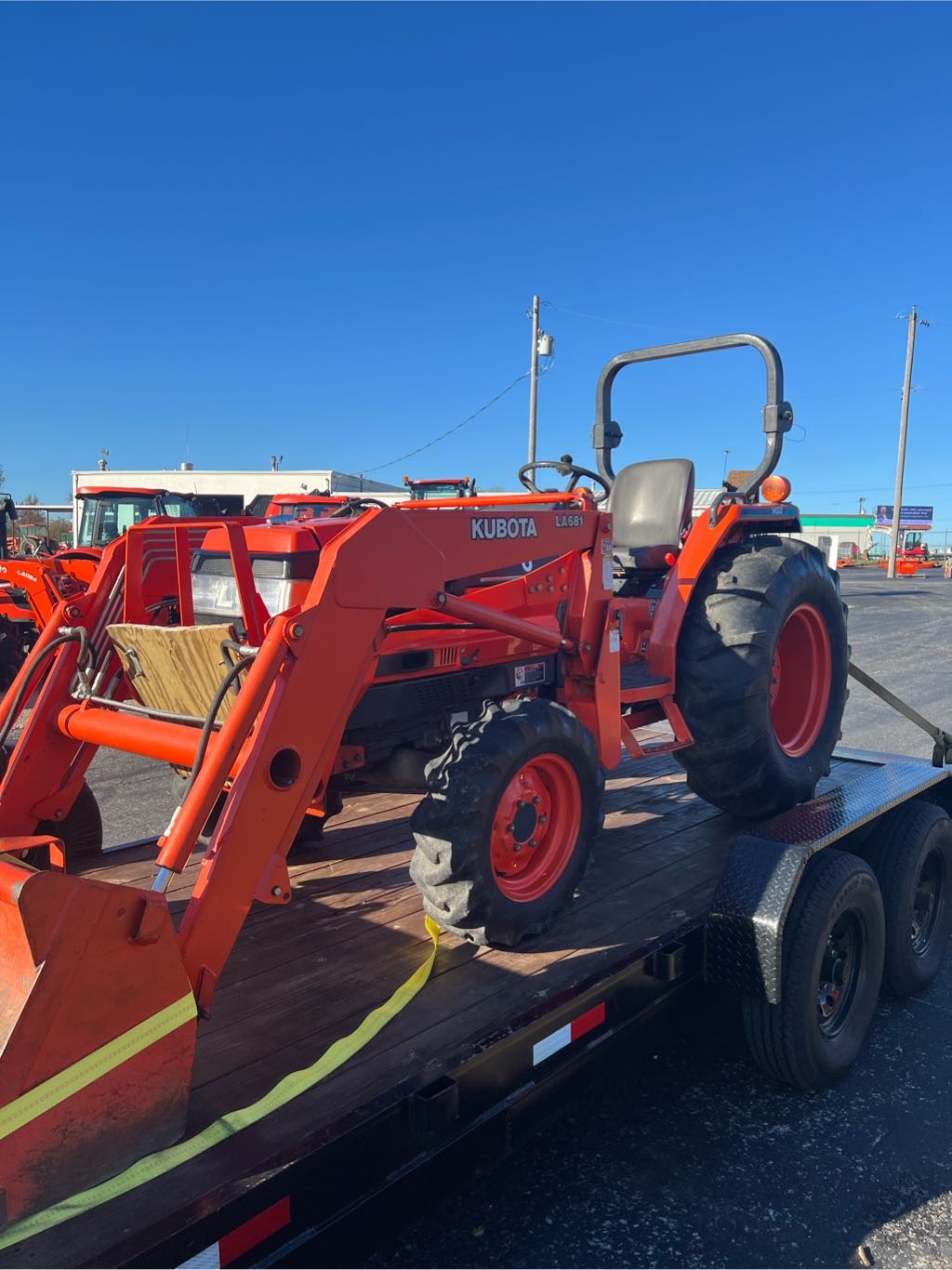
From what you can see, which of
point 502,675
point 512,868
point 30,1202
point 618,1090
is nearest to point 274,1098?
point 30,1202

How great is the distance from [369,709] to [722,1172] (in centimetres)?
176

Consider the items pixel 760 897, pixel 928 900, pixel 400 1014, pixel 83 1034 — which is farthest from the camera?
pixel 928 900

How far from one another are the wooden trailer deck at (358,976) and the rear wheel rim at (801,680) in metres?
0.67

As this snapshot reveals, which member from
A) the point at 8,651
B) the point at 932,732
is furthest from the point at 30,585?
the point at 932,732

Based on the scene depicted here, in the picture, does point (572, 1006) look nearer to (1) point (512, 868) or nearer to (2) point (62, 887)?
(1) point (512, 868)

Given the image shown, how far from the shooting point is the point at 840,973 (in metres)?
3.43

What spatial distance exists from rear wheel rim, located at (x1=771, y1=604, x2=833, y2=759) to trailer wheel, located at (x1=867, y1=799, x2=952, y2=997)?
2.11 ft

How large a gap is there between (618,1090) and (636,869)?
81 cm

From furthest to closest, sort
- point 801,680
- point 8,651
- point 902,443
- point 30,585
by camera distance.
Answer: point 902,443 → point 8,651 → point 30,585 → point 801,680

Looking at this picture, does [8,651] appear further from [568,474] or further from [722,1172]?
[722,1172]

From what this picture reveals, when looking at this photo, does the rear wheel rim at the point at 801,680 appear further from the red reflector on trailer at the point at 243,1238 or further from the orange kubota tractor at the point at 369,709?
the red reflector on trailer at the point at 243,1238

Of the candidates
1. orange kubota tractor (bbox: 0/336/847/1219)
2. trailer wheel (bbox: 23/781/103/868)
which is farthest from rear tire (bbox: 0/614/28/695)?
orange kubota tractor (bbox: 0/336/847/1219)

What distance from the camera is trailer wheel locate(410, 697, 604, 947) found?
2.88 meters

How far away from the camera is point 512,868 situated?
126 inches
